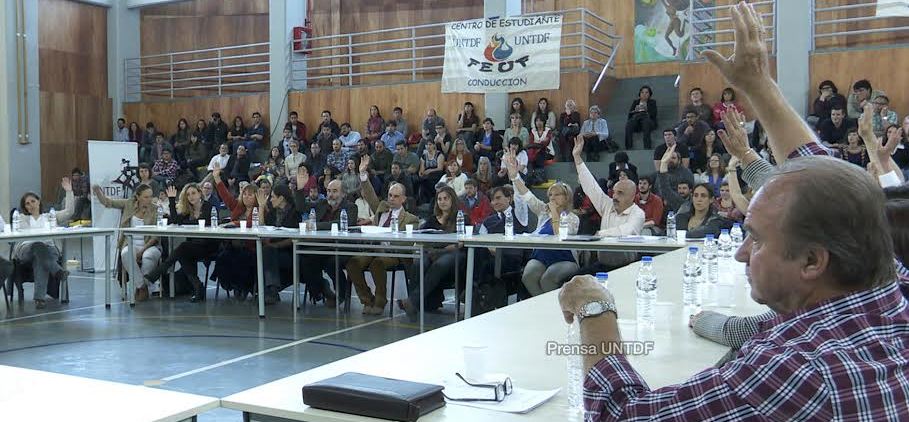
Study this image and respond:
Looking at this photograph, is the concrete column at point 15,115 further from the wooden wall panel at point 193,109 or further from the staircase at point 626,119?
the staircase at point 626,119

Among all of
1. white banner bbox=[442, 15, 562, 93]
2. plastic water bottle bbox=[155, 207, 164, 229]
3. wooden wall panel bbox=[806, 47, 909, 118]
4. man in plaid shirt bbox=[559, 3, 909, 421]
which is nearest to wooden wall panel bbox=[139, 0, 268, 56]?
white banner bbox=[442, 15, 562, 93]

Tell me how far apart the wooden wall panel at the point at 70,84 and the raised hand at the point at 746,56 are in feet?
46.8

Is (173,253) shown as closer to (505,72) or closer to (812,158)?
(505,72)

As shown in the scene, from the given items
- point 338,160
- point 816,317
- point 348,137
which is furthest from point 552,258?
point 348,137

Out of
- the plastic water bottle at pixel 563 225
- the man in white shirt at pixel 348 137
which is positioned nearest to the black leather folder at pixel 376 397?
the plastic water bottle at pixel 563 225

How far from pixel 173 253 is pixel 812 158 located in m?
7.26

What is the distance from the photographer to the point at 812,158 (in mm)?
1225

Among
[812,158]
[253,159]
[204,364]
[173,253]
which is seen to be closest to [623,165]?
[173,253]

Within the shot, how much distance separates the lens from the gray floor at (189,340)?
189 inches

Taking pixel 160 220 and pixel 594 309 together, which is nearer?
pixel 594 309

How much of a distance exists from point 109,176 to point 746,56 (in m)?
10.4

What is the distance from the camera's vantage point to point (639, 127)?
10.6 metres

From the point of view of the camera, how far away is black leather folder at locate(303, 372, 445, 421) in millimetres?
1630

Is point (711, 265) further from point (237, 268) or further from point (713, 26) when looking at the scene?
point (713, 26)
